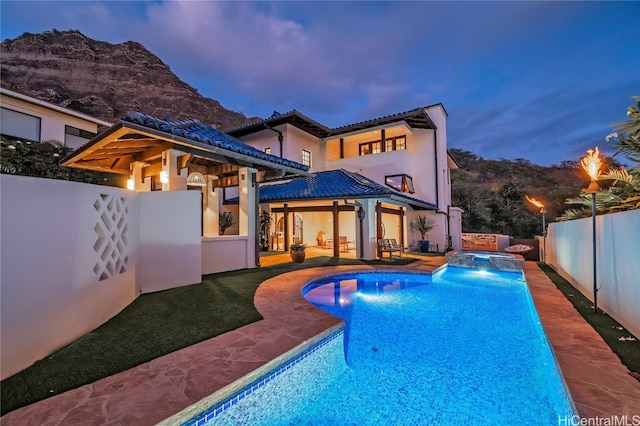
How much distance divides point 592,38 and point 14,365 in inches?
1476

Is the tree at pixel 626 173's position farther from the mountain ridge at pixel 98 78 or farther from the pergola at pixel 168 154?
the mountain ridge at pixel 98 78

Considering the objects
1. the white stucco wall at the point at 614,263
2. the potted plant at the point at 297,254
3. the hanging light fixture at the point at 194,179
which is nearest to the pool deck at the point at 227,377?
the white stucco wall at the point at 614,263

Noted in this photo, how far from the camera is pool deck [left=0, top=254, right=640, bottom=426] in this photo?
2637 millimetres

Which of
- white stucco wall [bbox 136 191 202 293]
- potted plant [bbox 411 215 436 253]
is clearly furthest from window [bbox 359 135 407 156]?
white stucco wall [bbox 136 191 202 293]

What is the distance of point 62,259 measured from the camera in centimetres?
395

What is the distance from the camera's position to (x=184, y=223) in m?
7.52

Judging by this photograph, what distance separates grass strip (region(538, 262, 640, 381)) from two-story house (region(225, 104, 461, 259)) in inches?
428

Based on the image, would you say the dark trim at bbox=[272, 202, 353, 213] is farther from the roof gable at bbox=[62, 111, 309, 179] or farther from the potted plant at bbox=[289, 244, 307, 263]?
the roof gable at bbox=[62, 111, 309, 179]

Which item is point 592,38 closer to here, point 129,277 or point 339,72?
point 339,72

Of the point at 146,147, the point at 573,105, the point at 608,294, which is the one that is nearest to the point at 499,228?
the point at 608,294

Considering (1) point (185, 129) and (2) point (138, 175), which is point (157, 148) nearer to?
(1) point (185, 129)

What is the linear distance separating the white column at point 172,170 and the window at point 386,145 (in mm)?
15796

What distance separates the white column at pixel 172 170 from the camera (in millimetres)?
8109

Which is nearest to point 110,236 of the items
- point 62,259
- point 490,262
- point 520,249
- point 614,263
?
point 62,259
